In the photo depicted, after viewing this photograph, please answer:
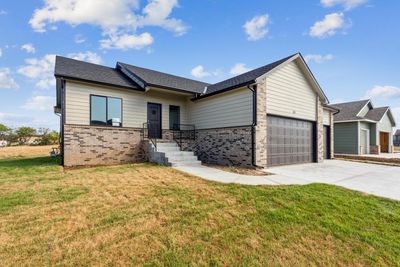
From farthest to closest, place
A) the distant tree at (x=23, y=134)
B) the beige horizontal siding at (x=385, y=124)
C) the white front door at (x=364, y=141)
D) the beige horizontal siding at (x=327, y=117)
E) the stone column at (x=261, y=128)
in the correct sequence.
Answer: the distant tree at (x=23, y=134)
the beige horizontal siding at (x=385, y=124)
the white front door at (x=364, y=141)
the beige horizontal siding at (x=327, y=117)
the stone column at (x=261, y=128)

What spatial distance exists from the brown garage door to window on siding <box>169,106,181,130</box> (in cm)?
577

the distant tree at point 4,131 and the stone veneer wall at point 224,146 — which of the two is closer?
the stone veneer wall at point 224,146

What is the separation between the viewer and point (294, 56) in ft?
34.7

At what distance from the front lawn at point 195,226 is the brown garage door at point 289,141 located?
4.62 meters

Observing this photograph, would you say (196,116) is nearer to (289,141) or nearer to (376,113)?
(289,141)

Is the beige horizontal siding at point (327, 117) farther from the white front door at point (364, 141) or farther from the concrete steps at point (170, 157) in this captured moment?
the concrete steps at point (170, 157)

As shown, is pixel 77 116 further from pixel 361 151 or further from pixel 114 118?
pixel 361 151

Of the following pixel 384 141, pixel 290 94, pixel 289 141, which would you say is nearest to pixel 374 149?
pixel 384 141

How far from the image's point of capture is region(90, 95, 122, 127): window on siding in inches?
400

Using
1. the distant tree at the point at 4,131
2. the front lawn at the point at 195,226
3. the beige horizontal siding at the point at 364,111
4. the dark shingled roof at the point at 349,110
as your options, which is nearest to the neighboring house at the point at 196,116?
the front lawn at the point at 195,226

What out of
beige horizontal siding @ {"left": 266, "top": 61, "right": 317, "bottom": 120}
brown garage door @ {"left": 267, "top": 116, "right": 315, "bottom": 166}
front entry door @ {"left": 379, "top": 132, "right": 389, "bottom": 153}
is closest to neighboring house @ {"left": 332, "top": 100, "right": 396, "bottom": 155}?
front entry door @ {"left": 379, "top": 132, "right": 389, "bottom": 153}

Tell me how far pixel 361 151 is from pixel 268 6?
15812 millimetres

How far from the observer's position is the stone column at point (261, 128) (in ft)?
30.1

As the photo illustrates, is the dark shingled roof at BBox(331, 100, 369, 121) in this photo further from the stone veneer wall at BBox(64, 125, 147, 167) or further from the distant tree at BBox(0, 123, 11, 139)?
the distant tree at BBox(0, 123, 11, 139)
